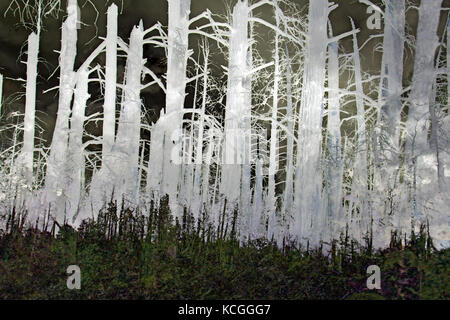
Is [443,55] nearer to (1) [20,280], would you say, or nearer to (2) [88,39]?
(2) [88,39]

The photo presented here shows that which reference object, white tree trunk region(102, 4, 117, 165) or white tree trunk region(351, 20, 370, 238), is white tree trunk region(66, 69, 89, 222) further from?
white tree trunk region(351, 20, 370, 238)

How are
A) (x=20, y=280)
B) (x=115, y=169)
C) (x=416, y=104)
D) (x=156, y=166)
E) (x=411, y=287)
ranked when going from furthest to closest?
(x=115, y=169)
(x=156, y=166)
(x=416, y=104)
(x=20, y=280)
(x=411, y=287)

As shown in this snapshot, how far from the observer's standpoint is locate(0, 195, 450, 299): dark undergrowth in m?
5.85

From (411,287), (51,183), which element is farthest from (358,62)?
(51,183)

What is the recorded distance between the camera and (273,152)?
53.1 ft

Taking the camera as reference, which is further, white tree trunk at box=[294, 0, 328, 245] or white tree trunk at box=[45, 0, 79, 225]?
white tree trunk at box=[45, 0, 79, 225]

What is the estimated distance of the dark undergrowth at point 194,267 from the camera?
19.2ft

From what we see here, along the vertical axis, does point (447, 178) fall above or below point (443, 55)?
below

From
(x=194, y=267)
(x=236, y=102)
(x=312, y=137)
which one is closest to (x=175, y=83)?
(x=236, y=102)

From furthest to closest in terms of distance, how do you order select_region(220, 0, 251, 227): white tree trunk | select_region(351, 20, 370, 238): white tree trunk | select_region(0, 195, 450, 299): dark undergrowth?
select_region(220, 0, 251, 227): white tree trunk, select_region(351, 20, 370, 238): white tree trunk, select_region(0, 195, 450, 299): dark undergrowth

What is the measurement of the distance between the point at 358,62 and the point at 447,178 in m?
5.77

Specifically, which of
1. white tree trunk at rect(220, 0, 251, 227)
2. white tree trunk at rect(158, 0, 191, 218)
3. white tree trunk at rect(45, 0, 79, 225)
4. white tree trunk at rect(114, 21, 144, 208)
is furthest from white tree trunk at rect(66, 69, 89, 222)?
white tree trunk at rect(220, 0, 251, 227)

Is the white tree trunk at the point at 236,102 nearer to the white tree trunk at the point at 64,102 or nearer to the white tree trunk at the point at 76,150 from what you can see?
the white tree trunk at the point at 76,150

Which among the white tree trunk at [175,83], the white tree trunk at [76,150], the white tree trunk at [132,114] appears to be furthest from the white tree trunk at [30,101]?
the white tree trunk at [175,83]
